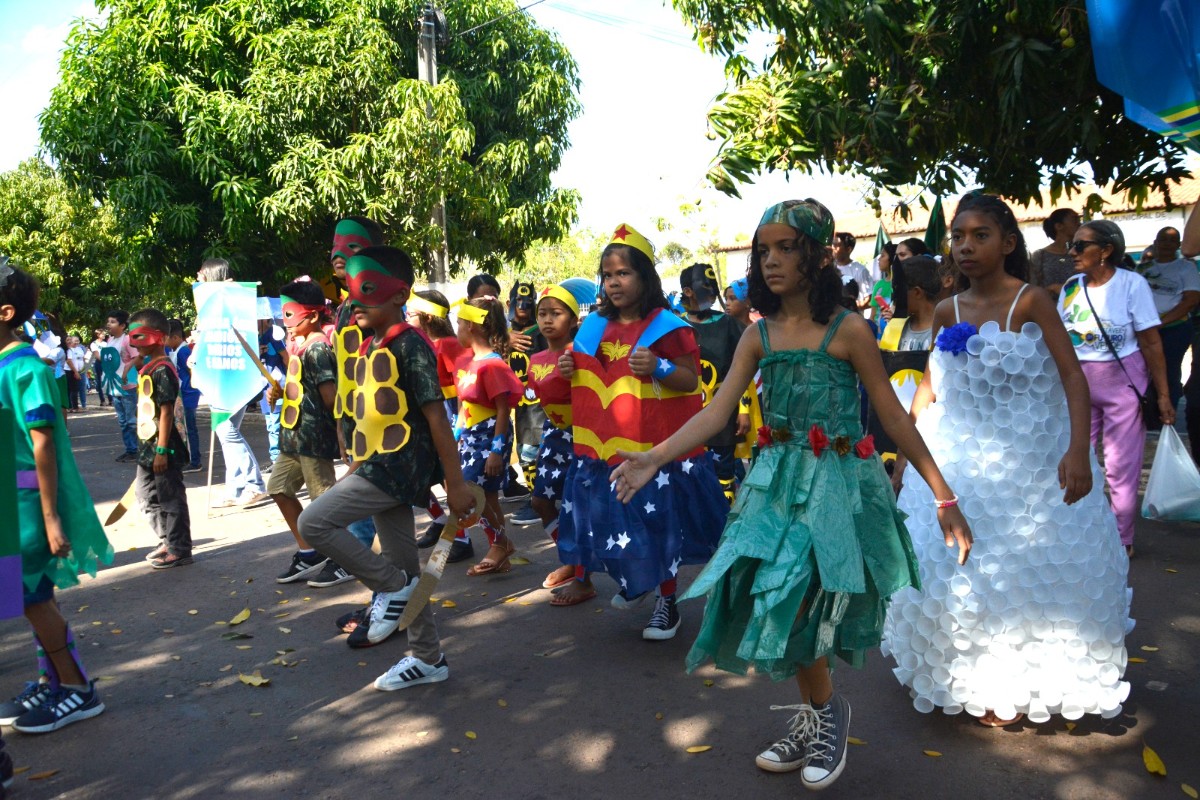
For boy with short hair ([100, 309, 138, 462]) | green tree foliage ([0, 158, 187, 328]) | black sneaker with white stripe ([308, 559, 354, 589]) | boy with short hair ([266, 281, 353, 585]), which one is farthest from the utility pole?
green tree foliage ([0, 158, 187, 328])

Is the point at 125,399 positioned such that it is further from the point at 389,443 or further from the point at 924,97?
the point at 924,97

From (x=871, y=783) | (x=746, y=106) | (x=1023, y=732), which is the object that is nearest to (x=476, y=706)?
(x=871, y=783)

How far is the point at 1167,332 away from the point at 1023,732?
580cm

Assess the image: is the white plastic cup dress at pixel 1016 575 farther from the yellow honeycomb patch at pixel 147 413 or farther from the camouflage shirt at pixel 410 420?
the yellow honeycomb patch at pixel 147 413

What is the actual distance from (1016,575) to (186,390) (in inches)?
403

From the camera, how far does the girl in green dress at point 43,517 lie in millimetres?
4051

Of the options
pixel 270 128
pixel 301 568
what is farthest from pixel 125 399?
pixel 301 568

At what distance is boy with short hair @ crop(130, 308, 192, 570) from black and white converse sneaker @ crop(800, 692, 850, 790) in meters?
5.23

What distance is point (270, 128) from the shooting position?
1778 centimetres

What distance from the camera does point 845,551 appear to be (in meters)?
3.26

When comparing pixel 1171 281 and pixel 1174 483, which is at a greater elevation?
pixel 1171 281

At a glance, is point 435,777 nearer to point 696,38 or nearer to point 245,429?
point 696,38

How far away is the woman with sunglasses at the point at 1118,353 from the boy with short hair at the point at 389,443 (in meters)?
3.96

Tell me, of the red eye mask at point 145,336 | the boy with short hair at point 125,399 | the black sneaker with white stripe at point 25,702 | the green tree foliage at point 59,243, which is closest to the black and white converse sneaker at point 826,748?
the black sneaker with white stripe at point 25,702
